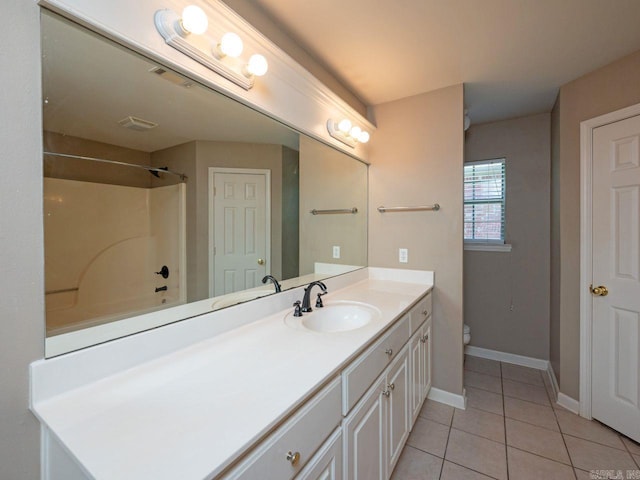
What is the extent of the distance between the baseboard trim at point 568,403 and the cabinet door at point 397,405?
1.38 m

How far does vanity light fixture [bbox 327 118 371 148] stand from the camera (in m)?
1.92

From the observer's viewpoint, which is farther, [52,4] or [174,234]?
[174,234]

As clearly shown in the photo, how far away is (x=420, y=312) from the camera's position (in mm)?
1919

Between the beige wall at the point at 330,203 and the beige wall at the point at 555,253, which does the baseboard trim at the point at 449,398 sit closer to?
the beige wall at the point at 555,253

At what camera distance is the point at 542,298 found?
2.68 meters

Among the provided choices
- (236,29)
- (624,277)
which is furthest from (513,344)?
(236,29)

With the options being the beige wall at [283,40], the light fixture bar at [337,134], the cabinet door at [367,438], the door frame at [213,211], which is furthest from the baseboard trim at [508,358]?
the beige wall at [283,40]

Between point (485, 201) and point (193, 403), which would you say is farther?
point (485, 201)

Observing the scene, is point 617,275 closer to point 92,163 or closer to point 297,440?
point 297,440

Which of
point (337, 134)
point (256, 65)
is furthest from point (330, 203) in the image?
point (256, 65)

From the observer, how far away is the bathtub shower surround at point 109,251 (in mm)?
805

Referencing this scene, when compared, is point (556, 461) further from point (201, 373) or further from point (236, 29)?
point (236, 29)

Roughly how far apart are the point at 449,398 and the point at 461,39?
2394mm

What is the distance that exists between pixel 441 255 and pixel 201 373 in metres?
1.84
